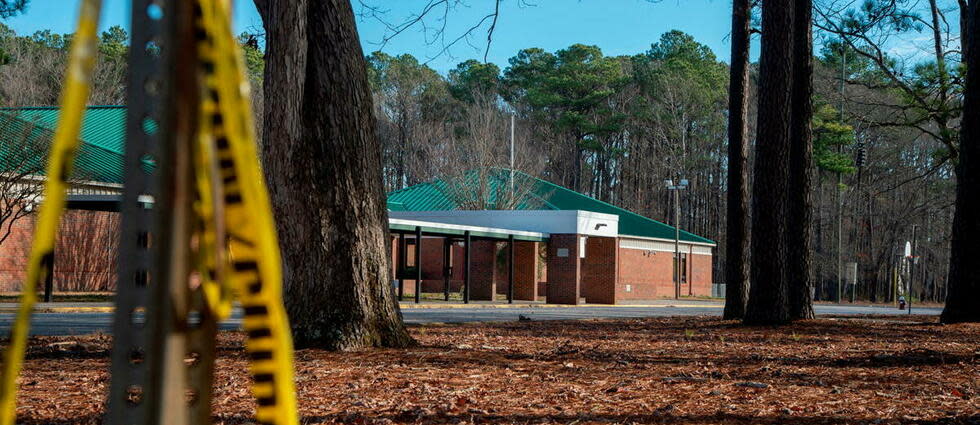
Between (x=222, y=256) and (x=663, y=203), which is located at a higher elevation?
(x=663, y=203)

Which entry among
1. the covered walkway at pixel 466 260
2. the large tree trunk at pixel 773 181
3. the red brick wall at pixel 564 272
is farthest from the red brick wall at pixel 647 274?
the large tree trunk at pixel 773 181

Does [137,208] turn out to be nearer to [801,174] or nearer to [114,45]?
[801,174]

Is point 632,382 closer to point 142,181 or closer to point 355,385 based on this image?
point 355,385

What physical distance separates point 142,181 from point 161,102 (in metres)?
0.12

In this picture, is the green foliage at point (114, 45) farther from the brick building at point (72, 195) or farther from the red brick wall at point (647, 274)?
the red brick wall at point (647, 274)

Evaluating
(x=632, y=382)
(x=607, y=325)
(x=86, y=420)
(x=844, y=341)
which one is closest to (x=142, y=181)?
(x=86, y=420)

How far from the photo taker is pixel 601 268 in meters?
42.4

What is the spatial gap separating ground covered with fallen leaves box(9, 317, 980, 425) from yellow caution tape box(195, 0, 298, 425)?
4334 millimetres

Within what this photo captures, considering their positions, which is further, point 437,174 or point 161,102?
point 437,174

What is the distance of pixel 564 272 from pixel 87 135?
18.8 metres

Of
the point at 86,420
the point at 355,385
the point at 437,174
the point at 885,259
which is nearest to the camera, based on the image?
the point at 86,420

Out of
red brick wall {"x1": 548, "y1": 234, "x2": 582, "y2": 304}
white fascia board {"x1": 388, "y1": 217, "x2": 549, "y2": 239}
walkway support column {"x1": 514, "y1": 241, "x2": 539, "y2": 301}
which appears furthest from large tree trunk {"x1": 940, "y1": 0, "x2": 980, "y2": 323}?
walkway support column {"x1": 514, "y1": 241, "x2": 539, "y2": 301}

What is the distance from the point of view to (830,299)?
66938 mm

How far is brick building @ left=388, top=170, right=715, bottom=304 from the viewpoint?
1554 inches
